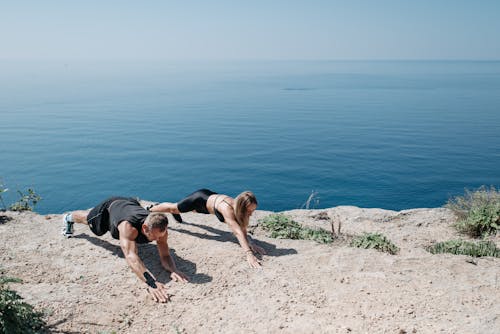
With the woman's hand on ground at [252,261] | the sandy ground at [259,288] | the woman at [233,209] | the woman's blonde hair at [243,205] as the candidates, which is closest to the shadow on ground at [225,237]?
the sandy ground at [259,288]

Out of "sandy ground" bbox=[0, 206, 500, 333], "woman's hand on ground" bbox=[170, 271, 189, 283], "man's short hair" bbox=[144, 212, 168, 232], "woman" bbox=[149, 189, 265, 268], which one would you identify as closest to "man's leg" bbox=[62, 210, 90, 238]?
"sandy ground" bbox=[0, 206, 500, 333]

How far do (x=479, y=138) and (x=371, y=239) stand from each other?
42.3 metres

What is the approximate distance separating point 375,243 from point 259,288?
3343 millimetres

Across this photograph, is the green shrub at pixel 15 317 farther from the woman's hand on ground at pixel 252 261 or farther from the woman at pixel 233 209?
the woman at pixel 233 209

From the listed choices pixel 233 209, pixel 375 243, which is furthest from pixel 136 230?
pixel 375 243

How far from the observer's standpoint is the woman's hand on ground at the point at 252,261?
8.10 m

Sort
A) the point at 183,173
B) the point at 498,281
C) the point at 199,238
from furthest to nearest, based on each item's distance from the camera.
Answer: the point at 183,173 → the point at 199,238 → the point at 498,281

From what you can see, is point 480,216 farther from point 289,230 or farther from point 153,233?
point 153,233

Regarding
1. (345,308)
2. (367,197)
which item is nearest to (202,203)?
Result: (345,308)

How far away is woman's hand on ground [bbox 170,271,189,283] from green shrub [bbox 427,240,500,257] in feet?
18.5

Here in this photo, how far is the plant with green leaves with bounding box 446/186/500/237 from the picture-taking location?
10906 millimetres

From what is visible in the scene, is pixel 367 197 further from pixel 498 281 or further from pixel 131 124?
pixel 131 124

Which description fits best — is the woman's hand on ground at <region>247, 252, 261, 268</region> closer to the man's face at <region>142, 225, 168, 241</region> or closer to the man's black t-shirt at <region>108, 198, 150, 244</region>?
the man's face at <region>142, 225, 168, 241</region>

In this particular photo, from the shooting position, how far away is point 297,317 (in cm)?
643
